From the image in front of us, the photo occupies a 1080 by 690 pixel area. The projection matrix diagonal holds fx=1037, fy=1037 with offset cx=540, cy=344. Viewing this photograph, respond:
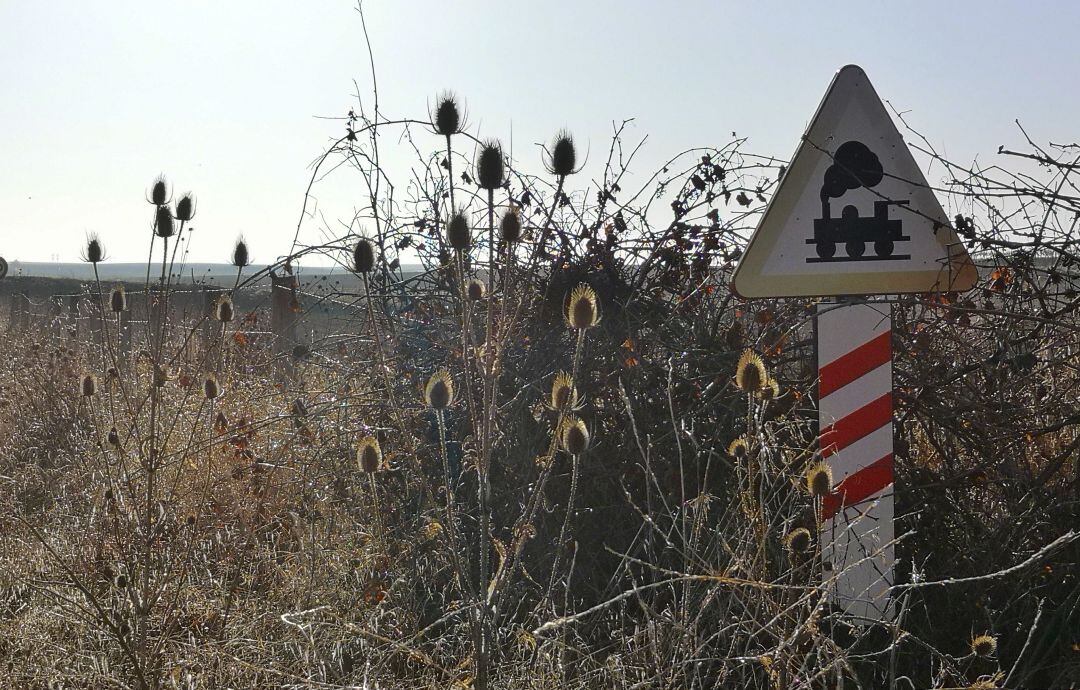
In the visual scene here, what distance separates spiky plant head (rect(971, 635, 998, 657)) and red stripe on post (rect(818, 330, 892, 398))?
887 millimetres

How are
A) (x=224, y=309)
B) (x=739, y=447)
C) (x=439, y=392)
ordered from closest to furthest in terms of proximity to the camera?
(x=439, y=392) < (x=739, y=447) < (x=224, y=309)

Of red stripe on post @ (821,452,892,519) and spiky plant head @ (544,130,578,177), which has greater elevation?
spiky plant head @ (544,130,578,177)

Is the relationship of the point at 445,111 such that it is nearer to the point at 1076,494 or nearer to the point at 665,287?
the point at 665,287

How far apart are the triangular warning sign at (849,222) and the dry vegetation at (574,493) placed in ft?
0.55

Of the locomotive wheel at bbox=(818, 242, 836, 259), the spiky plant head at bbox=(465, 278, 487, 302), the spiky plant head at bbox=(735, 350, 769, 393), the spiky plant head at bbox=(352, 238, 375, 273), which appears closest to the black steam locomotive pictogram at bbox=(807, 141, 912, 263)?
the locomotive wheel at bbox=(818, 242, 836, 259)

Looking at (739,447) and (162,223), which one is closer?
(739,447)

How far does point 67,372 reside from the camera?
7.75 metres

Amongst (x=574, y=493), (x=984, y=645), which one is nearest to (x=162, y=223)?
(x=574, y=493)

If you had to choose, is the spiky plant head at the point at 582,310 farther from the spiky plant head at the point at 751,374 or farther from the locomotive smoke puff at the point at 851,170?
the locomotive smoke puff at the point at 851,170

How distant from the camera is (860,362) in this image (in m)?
3.34

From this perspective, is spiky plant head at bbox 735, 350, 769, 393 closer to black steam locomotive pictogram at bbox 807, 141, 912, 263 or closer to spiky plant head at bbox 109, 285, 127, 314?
black steam locomotive pictogram at bbox 807, 141, 912, 263

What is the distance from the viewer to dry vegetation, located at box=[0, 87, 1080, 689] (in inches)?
121

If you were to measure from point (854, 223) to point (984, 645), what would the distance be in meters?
1.29

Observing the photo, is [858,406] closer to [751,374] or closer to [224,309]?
[751,374]
